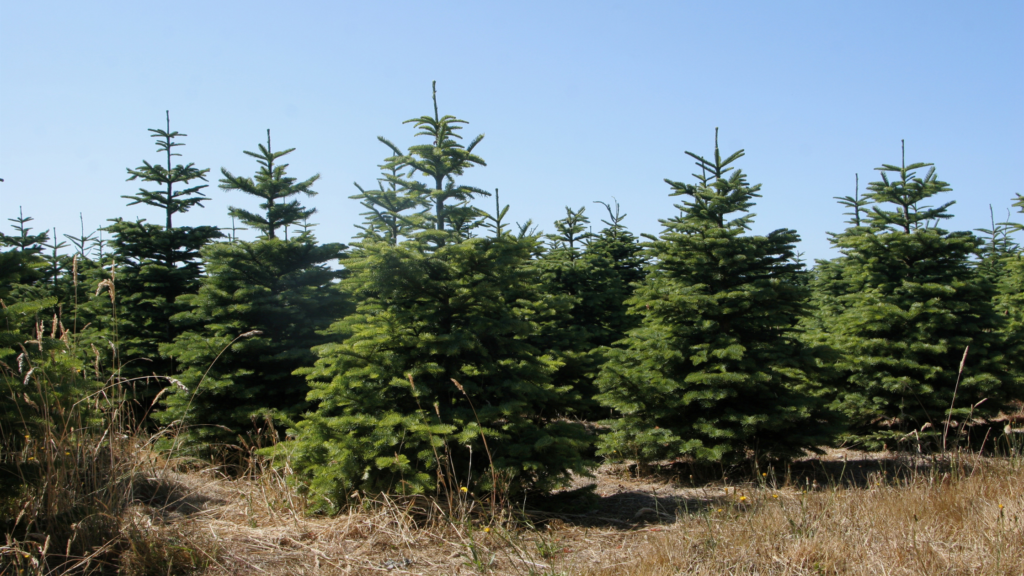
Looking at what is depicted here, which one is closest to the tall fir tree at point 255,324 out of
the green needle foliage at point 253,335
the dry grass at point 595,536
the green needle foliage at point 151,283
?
the green needle foliage at point 253,335

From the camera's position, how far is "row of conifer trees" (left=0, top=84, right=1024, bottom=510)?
6.03 metres

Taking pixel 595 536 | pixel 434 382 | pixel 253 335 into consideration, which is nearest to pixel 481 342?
pixel 434 382

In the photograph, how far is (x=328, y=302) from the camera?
951 cm

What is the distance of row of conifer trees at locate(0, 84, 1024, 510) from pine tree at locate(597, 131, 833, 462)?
0.11ft

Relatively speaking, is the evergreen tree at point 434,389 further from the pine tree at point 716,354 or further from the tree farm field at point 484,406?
the pine tree at point 716,354

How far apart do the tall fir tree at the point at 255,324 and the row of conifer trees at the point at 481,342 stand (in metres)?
0.04

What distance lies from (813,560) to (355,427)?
12.9ft

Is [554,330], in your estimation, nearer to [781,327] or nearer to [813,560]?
[781,327]

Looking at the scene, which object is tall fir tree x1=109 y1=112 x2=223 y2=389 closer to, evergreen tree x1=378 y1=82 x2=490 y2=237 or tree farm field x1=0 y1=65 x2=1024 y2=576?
tree farm field x1=0 y1=65 x2=1024 y2=576

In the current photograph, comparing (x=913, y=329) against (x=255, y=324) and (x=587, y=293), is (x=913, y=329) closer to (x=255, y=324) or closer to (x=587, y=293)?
(x=587, y=293)

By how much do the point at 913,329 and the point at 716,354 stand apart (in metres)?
4.15

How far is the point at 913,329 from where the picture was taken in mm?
10125

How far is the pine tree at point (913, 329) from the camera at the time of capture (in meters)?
9.80

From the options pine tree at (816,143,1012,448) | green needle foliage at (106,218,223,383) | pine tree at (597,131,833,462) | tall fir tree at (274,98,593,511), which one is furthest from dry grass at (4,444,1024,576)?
green needle foliage at (106,218,223,383)
